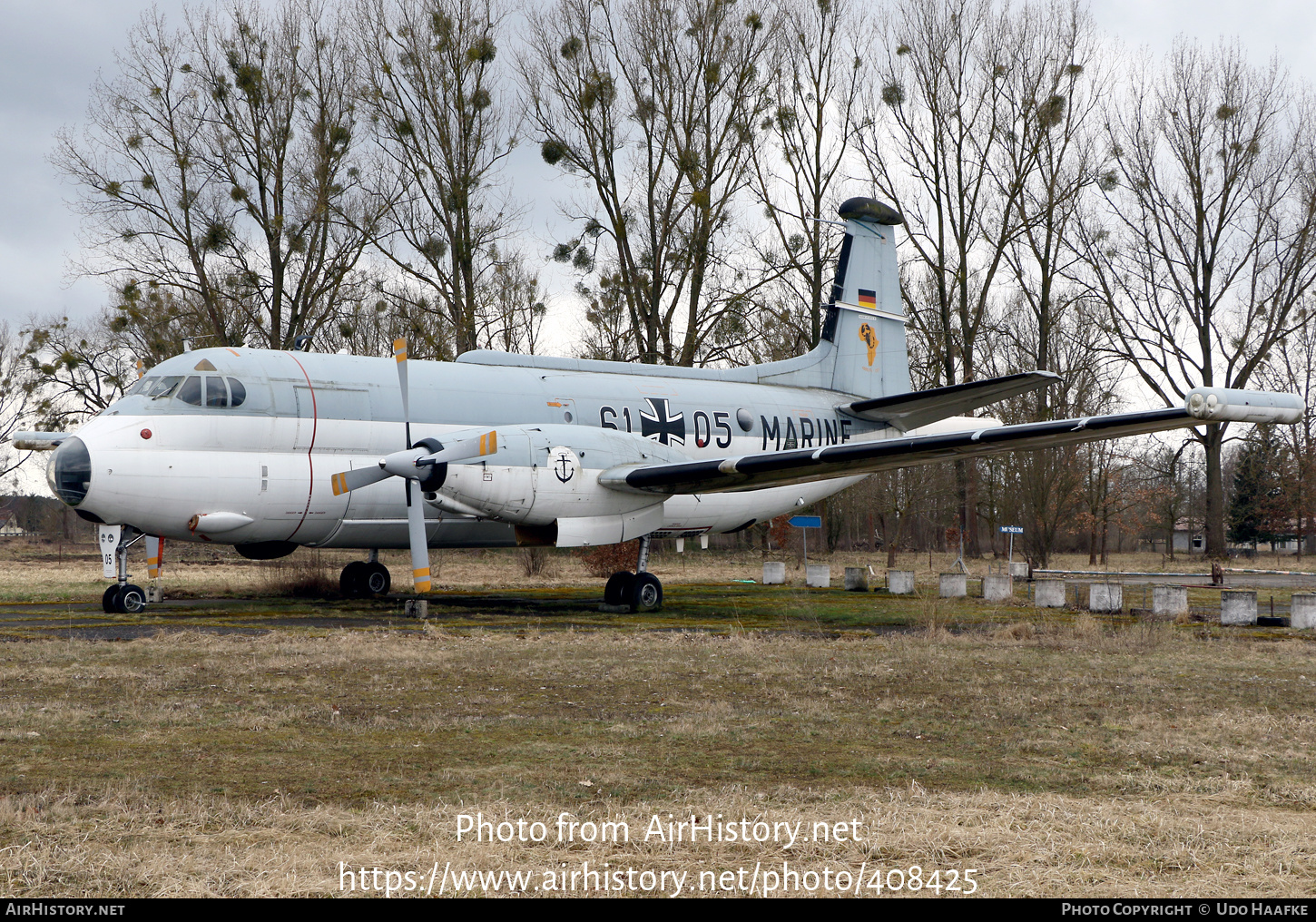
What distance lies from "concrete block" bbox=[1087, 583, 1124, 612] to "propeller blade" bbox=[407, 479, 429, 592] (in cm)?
1172

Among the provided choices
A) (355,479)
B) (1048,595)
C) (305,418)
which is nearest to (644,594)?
(355,479)

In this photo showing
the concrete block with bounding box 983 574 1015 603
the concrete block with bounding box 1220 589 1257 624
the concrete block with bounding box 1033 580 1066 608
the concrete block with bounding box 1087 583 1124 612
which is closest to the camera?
the concrete block with bounding box 1220 589 1257 624

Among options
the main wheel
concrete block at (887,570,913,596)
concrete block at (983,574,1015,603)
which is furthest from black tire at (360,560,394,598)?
concrete block at (983,574,1015,603)

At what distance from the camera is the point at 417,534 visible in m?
16.5

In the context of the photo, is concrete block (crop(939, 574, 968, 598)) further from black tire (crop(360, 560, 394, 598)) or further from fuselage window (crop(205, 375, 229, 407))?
fuselage window (crop(205, 375, 229, 407))

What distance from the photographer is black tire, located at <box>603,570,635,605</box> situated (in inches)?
738

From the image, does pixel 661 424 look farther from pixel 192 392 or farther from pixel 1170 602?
pixel 1170 602

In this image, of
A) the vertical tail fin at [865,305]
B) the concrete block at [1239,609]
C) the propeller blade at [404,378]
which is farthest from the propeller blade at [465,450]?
the concrete block at [1239,609]

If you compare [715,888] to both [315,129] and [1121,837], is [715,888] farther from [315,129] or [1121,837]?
[315,129]

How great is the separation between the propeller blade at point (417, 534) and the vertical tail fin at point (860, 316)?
1005 cm

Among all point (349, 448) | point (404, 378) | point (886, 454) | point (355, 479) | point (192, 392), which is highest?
point (404, 378)

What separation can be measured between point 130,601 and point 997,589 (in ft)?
53.2

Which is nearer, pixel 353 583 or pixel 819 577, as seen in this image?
pixel 353 583

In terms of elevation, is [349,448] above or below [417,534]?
above
